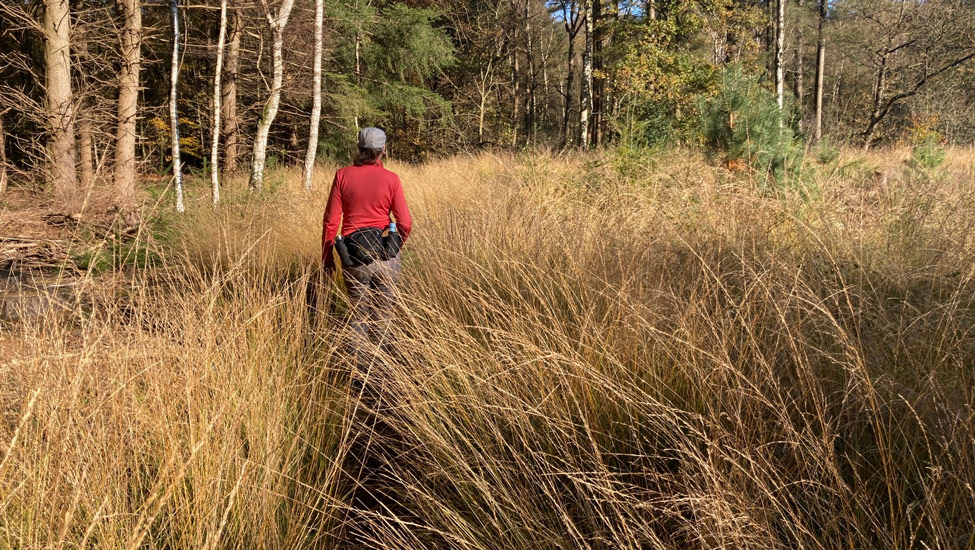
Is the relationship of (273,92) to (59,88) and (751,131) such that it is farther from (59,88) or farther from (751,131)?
(751,131)

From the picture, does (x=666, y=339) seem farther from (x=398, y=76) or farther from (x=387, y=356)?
(x=398, y=76)

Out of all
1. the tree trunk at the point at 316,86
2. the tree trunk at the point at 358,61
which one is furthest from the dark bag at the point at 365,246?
the tree trunk at the point at 358,61

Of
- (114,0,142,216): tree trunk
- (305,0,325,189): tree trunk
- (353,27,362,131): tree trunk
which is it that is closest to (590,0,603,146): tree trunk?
(353,27,362,131): tree trunk

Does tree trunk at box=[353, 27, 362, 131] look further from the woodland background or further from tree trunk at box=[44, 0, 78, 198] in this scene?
tree trunk at box=[44, 0, 78, 198]

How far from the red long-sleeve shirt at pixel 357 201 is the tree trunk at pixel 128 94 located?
6941mm

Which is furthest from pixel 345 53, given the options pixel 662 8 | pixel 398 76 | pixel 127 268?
pixel 127 268

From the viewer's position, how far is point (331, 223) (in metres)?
3.95

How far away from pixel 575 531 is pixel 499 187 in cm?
504

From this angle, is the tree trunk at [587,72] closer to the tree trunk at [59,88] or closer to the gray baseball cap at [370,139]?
the tree trunk at [59,88]

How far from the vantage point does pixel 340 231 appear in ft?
13.4

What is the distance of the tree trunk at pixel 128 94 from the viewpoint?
9.11 metres

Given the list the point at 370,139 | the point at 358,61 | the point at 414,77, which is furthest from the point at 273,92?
the point at 414,77

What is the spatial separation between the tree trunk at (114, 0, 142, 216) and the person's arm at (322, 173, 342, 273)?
693 cm

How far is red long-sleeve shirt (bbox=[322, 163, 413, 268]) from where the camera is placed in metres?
3.96
